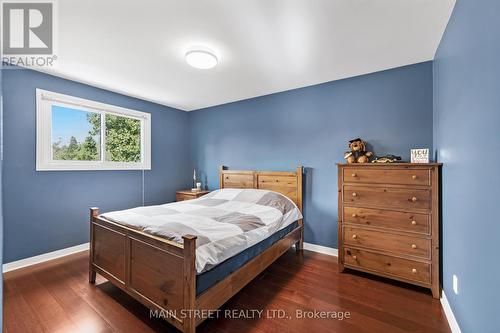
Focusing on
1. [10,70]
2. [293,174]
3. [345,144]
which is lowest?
[293,174]

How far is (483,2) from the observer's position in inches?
52.1

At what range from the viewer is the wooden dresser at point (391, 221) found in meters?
2.26

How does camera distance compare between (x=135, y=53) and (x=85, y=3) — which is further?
(x=135, y=53)

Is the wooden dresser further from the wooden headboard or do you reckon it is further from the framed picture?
the wooden headboard

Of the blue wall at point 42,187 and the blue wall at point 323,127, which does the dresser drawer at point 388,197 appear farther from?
the blue wall at point 42,187

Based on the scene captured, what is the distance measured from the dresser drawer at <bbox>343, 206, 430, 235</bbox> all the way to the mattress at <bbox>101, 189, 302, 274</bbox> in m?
0.77

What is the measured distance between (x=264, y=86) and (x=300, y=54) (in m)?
0.99

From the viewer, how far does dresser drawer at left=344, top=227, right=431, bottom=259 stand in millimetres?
2293

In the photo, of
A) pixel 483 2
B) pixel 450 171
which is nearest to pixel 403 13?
pixel 483 2

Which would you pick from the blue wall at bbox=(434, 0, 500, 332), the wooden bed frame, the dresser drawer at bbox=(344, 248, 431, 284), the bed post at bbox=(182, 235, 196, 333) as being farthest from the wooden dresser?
the bed post at bbox=(182, 235, 196, 333)

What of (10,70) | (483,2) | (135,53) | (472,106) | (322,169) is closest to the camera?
(483,2)

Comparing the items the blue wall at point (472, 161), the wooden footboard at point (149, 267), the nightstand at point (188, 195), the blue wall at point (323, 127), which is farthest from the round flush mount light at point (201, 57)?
the nightstand at point (188, 195)

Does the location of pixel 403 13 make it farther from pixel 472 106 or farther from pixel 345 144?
pixel 345 144

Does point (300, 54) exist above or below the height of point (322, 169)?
above
